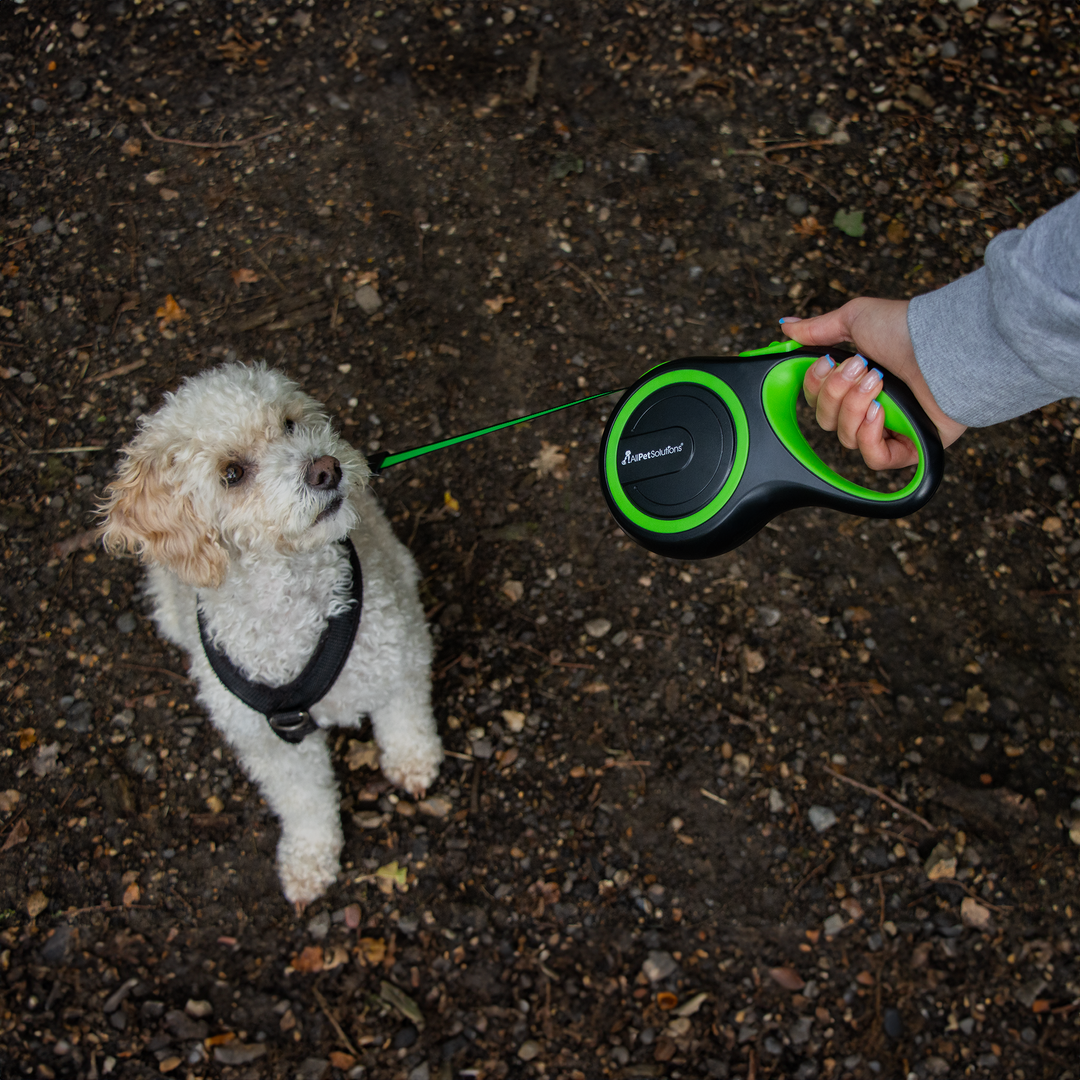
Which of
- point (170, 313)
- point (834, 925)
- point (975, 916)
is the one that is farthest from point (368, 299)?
point (975, 916)

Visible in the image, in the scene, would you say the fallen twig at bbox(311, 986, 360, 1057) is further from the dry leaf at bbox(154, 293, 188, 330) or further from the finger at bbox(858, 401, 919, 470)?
the dry leaf at bbox(154, 293, 188, 330)

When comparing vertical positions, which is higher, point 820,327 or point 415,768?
point 820,327

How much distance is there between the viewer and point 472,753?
11.0ft

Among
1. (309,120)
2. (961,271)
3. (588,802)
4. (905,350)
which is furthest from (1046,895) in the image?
(309,120)

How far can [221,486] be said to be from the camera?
229 centimetres

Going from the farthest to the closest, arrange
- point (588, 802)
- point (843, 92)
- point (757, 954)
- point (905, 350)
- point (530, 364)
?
point (843, 92), point (530, 364), point (588, 802), point (757, 954), point (905, 350)

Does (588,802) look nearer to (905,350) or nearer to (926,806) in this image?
(926,806)

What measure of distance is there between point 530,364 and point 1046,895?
10.6 ft

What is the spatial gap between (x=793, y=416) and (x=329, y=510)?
1.43 meters

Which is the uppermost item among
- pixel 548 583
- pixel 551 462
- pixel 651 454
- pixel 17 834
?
pixel 651 454

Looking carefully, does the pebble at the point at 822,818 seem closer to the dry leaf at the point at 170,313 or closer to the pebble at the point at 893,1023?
the pebble at the point at 893,1023

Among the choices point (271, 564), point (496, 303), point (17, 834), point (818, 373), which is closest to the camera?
point (818, 373)

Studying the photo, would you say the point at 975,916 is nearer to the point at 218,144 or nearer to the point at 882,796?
the point at 882,796

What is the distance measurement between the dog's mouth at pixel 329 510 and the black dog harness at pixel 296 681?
1.27 ft
